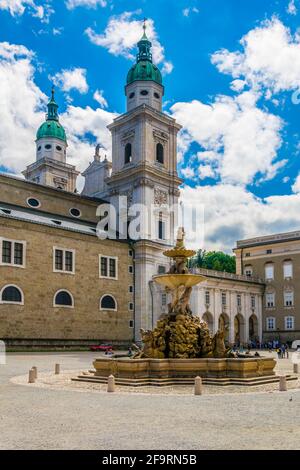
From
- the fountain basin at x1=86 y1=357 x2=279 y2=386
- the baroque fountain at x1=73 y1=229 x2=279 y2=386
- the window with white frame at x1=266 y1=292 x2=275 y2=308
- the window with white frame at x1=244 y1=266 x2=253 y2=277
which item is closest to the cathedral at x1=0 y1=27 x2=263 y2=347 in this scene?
the window with white frame at x1=266 y1=292 x2=275 y2=308

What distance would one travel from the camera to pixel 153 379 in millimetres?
17781

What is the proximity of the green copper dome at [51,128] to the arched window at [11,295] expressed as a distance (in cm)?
3594

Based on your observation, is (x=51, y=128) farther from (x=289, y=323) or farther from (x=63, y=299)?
(x=289, y=323)

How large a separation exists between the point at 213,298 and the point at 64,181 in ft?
92.6

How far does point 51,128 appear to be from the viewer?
240 feet

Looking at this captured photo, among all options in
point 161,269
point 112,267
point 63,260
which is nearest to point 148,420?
point 63,260

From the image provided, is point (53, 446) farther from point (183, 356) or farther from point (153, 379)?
point (183, 356)

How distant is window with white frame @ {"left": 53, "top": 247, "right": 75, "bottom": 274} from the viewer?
4569 cm

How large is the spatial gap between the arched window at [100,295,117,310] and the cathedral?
97 mm

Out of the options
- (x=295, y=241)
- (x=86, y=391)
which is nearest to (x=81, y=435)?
(x=86, y=391)

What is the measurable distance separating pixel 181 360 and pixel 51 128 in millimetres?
60034

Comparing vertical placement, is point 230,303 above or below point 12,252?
below

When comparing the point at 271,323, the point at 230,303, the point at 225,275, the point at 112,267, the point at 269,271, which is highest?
the point at 269,271

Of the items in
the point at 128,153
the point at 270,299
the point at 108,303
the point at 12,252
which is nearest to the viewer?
the point at 12,252
